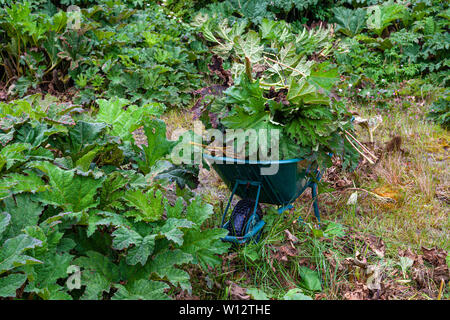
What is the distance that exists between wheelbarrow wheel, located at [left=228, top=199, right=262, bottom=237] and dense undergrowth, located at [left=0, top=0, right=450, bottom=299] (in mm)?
102

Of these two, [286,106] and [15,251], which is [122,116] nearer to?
[286,106]

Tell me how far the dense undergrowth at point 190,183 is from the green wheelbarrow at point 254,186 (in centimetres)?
8

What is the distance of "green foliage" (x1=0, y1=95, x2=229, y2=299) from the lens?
1320 millimetres

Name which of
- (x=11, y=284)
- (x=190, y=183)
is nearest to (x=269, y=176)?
(x=190, y=183)

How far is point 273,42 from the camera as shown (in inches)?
96.2

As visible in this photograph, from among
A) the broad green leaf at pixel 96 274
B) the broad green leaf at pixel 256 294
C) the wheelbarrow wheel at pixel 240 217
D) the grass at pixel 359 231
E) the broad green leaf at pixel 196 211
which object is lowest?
the grass at pixel 359 231

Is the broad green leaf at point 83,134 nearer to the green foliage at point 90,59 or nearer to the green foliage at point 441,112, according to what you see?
the green foliage at point 90,59

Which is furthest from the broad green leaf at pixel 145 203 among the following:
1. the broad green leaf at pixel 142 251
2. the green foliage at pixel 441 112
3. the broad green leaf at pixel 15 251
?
the green foliage at pixel 441 112

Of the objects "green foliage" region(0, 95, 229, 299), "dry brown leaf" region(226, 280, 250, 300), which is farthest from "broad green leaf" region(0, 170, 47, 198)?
"dry brown leaf" region(226, 280, 250, 300)

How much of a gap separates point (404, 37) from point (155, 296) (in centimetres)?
489

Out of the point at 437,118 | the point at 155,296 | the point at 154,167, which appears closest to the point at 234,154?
the point at 154,167

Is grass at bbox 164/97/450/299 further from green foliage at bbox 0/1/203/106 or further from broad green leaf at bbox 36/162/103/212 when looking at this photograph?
green foliage at bbox 0/1/203/106

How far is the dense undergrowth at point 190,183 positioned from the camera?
1432mm

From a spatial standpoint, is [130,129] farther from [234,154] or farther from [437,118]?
[437,118]
